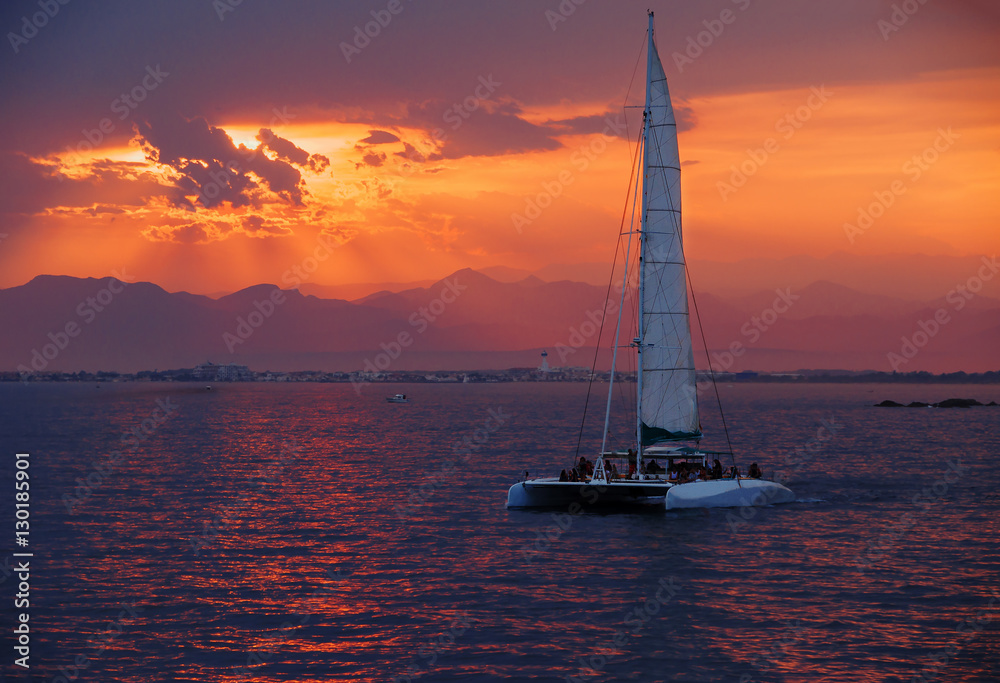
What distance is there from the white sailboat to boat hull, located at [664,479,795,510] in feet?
0.29

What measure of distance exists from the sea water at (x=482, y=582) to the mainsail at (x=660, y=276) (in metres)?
5.37

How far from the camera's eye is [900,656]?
2233 cm

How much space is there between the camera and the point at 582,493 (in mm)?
42938

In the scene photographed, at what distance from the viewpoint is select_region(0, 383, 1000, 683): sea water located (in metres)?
22.1

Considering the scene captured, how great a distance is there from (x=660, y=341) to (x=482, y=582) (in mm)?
19338

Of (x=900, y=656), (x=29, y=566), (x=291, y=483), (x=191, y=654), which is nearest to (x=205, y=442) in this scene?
(x=291, y=483)

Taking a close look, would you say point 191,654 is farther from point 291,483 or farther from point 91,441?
point 91,441

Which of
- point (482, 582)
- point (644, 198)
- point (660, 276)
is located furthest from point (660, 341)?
point (482, 582)

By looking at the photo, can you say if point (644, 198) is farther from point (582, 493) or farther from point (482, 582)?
point (482, 582)

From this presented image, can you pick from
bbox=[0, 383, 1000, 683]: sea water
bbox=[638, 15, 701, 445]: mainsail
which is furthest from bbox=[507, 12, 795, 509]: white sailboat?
bbox=[0, 383, 1000, 683]: sea water

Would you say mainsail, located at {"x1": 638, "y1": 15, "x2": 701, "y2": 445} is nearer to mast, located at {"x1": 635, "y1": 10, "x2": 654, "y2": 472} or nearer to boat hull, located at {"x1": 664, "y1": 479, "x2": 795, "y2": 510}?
mast, located at {"x1": 635, "y1": 10, "x2": 654, "y2": 472}

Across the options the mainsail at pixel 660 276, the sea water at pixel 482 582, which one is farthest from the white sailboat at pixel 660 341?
the sea water at pixel 482 582

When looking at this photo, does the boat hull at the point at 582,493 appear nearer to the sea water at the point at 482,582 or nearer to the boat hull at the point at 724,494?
the boat hull at the point at 724,494

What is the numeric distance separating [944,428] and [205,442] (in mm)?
87607
